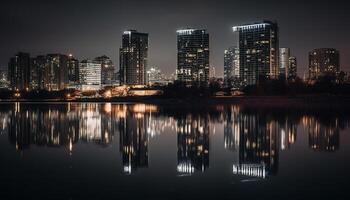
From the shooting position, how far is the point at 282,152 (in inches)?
728

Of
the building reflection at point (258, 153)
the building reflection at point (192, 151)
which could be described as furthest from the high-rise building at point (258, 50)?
the building reflection at point (192, 151)

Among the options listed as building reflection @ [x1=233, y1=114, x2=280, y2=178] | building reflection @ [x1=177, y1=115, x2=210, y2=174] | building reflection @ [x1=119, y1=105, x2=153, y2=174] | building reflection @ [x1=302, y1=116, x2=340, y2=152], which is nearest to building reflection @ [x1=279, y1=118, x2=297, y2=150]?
building reflection @ [x1=233, y1=114, x2=280, y2=178]

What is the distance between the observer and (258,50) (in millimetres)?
188000

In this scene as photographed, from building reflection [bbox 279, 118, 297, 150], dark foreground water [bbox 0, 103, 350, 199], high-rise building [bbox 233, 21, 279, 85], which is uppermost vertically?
high-rise building [bbox 233, 21, 279, 85]

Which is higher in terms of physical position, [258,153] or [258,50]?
[258,50]

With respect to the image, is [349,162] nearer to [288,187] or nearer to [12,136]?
[288,187]

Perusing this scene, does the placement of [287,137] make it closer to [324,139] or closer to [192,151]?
[324,139]

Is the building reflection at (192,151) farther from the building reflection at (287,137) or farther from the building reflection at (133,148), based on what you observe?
the building reflection at (287,137)

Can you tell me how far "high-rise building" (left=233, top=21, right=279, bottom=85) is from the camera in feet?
598

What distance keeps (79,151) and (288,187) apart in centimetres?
1039

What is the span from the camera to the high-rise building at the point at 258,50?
182 meters

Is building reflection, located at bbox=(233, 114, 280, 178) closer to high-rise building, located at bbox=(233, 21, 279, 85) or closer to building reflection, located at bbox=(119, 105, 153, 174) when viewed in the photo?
building reflection, located at bbox=(119, 105, 153, 174)

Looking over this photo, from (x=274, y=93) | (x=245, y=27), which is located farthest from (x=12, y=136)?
(x=245, y=27)

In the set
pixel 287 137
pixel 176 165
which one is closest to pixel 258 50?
pixel 287 137
